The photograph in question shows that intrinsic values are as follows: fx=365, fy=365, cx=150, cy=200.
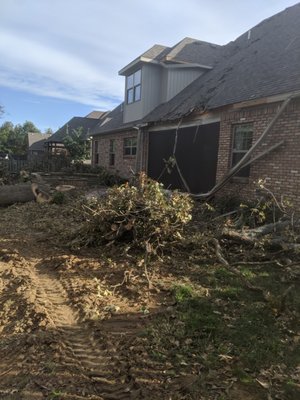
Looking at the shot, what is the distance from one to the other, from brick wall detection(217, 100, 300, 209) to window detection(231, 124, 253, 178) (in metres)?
0.17

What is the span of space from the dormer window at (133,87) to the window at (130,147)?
1.98 meters

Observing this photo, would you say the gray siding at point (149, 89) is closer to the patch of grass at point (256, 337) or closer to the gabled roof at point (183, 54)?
the gabled roof at point (183, 54)

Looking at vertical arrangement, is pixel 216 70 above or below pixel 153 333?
→ above

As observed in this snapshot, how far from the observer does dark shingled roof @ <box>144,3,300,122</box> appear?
399 inches

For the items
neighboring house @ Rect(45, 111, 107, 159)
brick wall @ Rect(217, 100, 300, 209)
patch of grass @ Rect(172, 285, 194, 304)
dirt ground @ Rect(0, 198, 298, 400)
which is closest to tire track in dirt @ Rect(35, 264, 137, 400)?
dirt ground @ Rect(0, 198, 298, 400)

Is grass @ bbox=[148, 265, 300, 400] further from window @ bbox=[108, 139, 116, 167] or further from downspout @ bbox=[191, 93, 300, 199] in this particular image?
window @ bbox=[108, 139, 116, 167]

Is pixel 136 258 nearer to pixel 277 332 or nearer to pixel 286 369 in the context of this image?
pixel 277 332

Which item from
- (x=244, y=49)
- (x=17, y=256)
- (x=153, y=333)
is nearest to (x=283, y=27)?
(x=244, y=49)

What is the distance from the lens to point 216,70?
1612 cm

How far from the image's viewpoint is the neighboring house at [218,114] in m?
9.38

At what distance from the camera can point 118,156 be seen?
20.4m

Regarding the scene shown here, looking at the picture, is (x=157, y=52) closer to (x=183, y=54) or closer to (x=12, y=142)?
(x=183, y=54)

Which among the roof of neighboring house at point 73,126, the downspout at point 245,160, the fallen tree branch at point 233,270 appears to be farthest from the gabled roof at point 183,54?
the roof of neighboring house at point 73,126

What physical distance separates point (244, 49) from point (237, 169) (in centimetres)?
746
